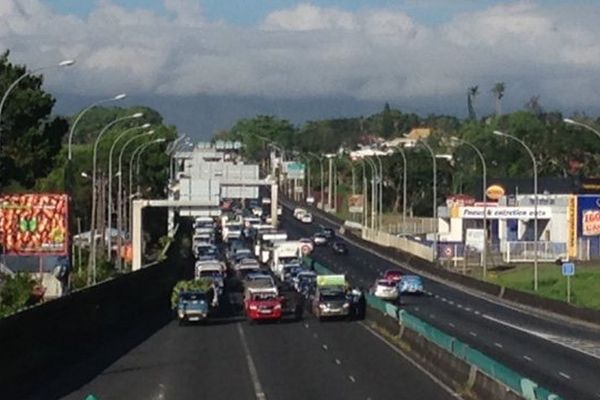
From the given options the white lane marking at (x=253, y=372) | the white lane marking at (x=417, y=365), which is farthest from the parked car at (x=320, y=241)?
the white lane marking at (x=253, y=372)

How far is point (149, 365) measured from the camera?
44438mm

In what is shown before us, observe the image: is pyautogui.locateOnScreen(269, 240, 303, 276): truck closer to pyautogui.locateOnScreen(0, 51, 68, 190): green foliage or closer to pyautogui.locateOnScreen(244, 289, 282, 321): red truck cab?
pyautogui.locateOnScreen(0, 51, 68, 190): green foliage

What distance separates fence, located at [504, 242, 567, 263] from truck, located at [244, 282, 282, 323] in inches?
1952

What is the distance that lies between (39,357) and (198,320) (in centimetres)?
2412

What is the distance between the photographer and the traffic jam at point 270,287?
6334cm

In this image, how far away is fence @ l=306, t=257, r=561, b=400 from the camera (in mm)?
25312

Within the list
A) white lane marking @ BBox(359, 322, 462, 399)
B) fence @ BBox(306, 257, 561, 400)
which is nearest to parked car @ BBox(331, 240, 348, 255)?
white lane marking @ BBox(359, 322, 462, 399)

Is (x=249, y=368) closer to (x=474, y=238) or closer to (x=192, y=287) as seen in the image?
(x=192, y=287)

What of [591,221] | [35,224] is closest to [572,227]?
[591,221]

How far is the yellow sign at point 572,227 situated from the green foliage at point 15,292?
205ft

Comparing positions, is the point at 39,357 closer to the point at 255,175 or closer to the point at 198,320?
the point at 198,320

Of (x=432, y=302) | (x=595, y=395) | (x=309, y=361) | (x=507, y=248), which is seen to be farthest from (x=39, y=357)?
(x=507, y=248)

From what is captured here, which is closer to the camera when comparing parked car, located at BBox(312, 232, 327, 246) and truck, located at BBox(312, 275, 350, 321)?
truck, located at BBox(312, 275, 350, 321)

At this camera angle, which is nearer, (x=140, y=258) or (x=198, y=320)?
(x=198, y=320)
